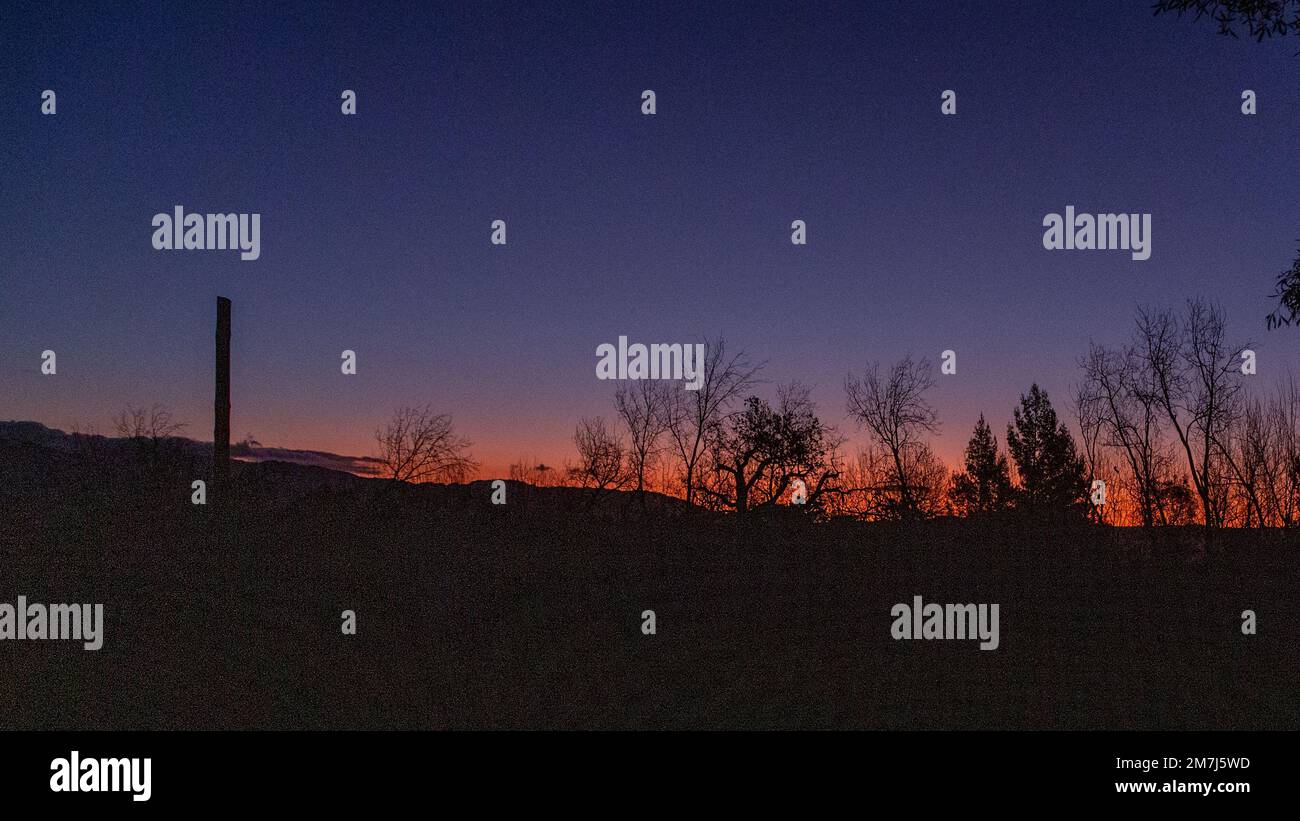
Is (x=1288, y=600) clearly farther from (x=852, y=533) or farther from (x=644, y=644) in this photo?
(x=644, y=644)

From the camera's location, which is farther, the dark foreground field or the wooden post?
the wooden post

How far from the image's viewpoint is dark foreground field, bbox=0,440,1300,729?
10.3 metres

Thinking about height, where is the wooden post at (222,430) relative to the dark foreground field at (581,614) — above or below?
above

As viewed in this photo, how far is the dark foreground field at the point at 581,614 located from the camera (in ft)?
33.8

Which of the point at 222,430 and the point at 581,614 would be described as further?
the point at 222,430

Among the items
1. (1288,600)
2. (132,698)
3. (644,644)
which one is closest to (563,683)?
(644,644)

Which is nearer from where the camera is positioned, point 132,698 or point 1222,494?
point 132,698

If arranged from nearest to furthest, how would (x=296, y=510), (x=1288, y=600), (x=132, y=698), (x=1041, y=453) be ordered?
(x=132, y=698) < (x=1288, y=600) < (x=296, y=510) < (x=1041, y=453)

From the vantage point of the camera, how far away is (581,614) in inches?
607

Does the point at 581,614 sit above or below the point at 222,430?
below

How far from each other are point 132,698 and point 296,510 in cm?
897

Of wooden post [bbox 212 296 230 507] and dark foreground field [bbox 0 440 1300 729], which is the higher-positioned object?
wooden post [bbox 212 296 230 507]
